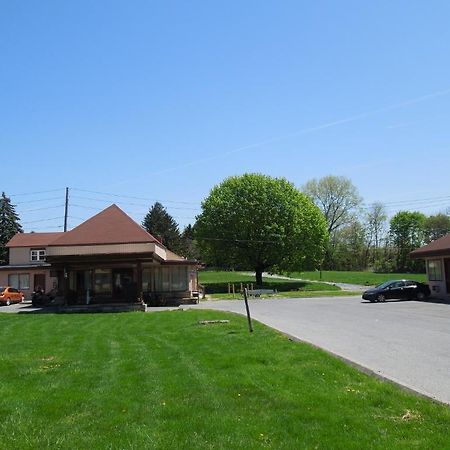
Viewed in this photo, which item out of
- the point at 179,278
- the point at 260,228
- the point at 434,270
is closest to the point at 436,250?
the point at 434,270

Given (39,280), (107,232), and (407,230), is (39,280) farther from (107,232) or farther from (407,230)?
(407,230)

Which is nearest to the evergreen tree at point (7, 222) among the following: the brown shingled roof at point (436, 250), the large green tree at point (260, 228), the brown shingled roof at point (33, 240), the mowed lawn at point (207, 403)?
the brown shingled roof at point (33, 240)

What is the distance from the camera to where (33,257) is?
185 feet

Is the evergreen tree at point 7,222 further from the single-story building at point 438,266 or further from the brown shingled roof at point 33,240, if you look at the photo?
the single-story building at point 438,266

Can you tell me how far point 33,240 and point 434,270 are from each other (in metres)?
39.2

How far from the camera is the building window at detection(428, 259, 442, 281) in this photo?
137 feet

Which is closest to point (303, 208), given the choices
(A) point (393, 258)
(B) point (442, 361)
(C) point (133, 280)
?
(C) point (133, 280)

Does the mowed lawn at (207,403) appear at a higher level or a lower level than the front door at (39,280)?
lower

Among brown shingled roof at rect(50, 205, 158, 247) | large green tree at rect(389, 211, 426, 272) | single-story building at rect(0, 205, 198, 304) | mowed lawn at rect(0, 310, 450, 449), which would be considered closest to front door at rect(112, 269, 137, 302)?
single-story building at rect(0, 205, 198, 304)

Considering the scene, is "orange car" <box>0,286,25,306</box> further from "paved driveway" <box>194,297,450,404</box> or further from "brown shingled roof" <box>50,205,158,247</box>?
"paved driveway" <box>194,297,450,404</box>

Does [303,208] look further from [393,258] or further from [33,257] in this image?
[393,258]

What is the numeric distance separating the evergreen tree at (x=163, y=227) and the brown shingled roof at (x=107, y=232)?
164 feet

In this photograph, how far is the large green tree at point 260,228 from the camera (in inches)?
2496

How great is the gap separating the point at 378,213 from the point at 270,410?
111 m
